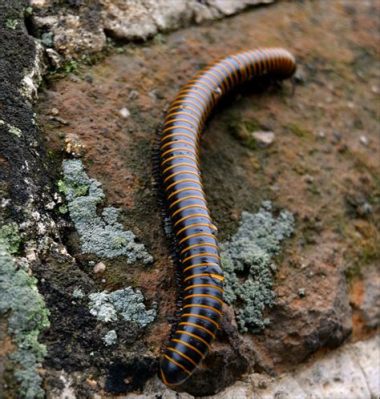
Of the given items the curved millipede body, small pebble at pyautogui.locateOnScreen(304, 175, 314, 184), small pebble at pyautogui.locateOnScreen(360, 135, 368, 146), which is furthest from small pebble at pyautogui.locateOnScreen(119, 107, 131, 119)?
small pebble at pyautogui.locateOnScreen(360, 135, 368, 146)

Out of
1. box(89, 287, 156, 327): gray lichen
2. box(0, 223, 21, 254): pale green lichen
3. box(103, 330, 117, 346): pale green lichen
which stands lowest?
box(103, 330, 117, 346): pale green lichen

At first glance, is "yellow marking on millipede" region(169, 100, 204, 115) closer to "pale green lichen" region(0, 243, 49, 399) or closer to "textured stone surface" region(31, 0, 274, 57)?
"textured stone surface" region(31, 0, 274, 57)

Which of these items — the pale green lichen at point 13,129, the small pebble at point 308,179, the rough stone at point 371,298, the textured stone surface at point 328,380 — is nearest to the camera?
the pale green lichen at point 13,129

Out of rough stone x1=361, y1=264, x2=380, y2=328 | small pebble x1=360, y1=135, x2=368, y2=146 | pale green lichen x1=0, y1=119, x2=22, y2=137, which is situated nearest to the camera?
pale green lichen x1=0, y1=119, x2=22, y2=137

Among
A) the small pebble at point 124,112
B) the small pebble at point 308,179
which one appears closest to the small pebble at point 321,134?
the small pebble at point 308,179

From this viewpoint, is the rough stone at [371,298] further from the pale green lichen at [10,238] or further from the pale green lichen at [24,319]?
the pale green lichen at [10,238]

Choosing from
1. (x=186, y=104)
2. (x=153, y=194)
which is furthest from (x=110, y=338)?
(x=186, y=104)

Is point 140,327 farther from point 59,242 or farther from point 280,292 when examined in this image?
point 280,292
